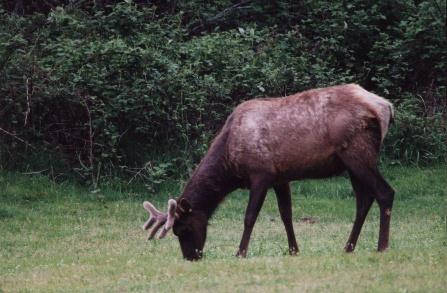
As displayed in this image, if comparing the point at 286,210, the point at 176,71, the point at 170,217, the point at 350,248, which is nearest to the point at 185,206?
the point at 170,217

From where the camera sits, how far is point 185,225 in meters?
11.4

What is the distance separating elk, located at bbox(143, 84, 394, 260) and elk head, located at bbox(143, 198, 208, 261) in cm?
1

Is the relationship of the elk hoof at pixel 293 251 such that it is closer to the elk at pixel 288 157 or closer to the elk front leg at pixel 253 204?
the elk at pixel 288 157

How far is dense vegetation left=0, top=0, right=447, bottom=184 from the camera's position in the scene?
16953mm

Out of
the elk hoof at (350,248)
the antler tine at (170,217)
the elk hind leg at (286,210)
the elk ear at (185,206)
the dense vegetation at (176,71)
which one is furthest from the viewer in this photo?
the dense vegetation at (176,71)

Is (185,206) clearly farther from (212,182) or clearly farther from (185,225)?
(212,182)

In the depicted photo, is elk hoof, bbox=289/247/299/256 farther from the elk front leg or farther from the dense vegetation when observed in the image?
the dense vegetation

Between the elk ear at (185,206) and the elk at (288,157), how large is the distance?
0.04 ft

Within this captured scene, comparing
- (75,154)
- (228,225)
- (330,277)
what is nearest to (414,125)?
(228,225)

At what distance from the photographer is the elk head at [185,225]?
1132 cm

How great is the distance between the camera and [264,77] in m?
18.0

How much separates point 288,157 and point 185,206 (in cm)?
140

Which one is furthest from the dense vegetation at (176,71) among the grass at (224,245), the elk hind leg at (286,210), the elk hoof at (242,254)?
the elk hoof at (242,254)

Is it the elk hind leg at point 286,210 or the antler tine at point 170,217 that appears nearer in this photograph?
the antler tine at point 170,217
